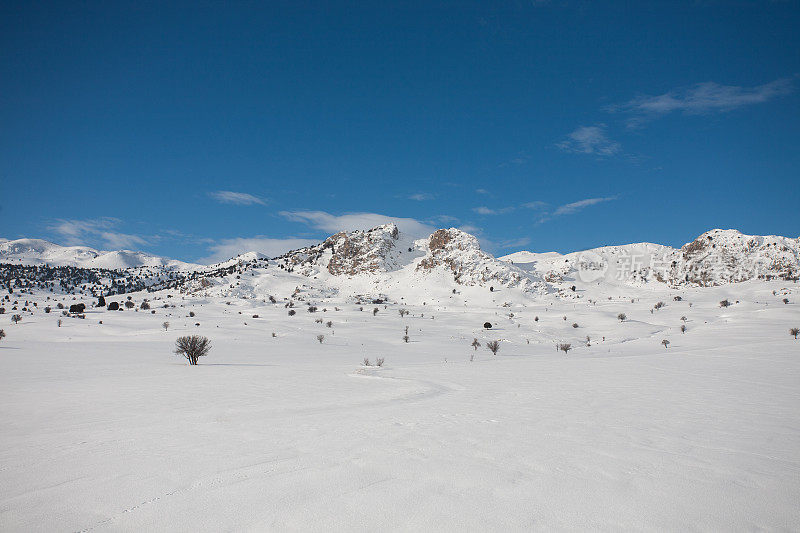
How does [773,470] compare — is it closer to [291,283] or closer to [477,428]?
[477,428]

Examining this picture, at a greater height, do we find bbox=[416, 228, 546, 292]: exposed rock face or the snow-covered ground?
bbox=[416, 228, 546, 292]: exposed rock face

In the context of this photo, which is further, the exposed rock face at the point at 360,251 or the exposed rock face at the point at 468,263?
the exposed rock face at the point at 360,251

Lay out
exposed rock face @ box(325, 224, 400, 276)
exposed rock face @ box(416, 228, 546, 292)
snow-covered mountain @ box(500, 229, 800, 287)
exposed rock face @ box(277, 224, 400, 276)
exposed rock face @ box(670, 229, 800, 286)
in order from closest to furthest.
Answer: exposed rock face @ box(670, 229, 800, 286) < snow-covered mountain @ box(500, 229, 800, 287) < exposed rock face @ box(416, 228, 546, 292) < exposed rock face @ box(325, 224, 400, 276) < exposed rock face @ box(277, 224, 400, 276)

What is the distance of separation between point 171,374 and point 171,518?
11.1m

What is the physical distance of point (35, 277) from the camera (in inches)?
4761

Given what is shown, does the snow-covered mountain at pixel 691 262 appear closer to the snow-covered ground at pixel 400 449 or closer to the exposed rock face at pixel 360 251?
the exposed rock face at pixel 360 251

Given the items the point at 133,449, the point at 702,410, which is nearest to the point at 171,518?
the point at 133,449

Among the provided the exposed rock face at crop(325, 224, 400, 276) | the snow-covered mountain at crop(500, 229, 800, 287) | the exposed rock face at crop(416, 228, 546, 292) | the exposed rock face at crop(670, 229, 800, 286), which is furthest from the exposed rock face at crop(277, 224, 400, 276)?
the exposed rock face at crop(670, 229, 800, 286)

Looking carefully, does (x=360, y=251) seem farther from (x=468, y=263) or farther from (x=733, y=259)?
(x=733, y=259)

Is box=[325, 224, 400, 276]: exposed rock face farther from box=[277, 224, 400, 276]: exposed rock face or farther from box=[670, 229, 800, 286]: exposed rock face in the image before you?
box=[670, 229, 800, 286]: exposed rock face

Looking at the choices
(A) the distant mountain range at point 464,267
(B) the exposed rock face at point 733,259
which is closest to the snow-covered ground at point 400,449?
(A) the distant mountain range at point 464,267

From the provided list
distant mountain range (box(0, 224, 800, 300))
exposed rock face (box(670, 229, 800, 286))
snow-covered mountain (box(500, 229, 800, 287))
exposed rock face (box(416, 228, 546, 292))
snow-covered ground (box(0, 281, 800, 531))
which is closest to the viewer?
snow-covered ground (box(0, 281, 800, 531))

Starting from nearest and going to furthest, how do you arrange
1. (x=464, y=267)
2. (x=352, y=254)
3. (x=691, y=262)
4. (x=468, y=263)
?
(x=464, y=267) → (x=468, y=263) → (x=691, y=262) → (x=352, y=254)

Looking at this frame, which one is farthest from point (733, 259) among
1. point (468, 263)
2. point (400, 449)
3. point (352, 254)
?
point (400, 449)
